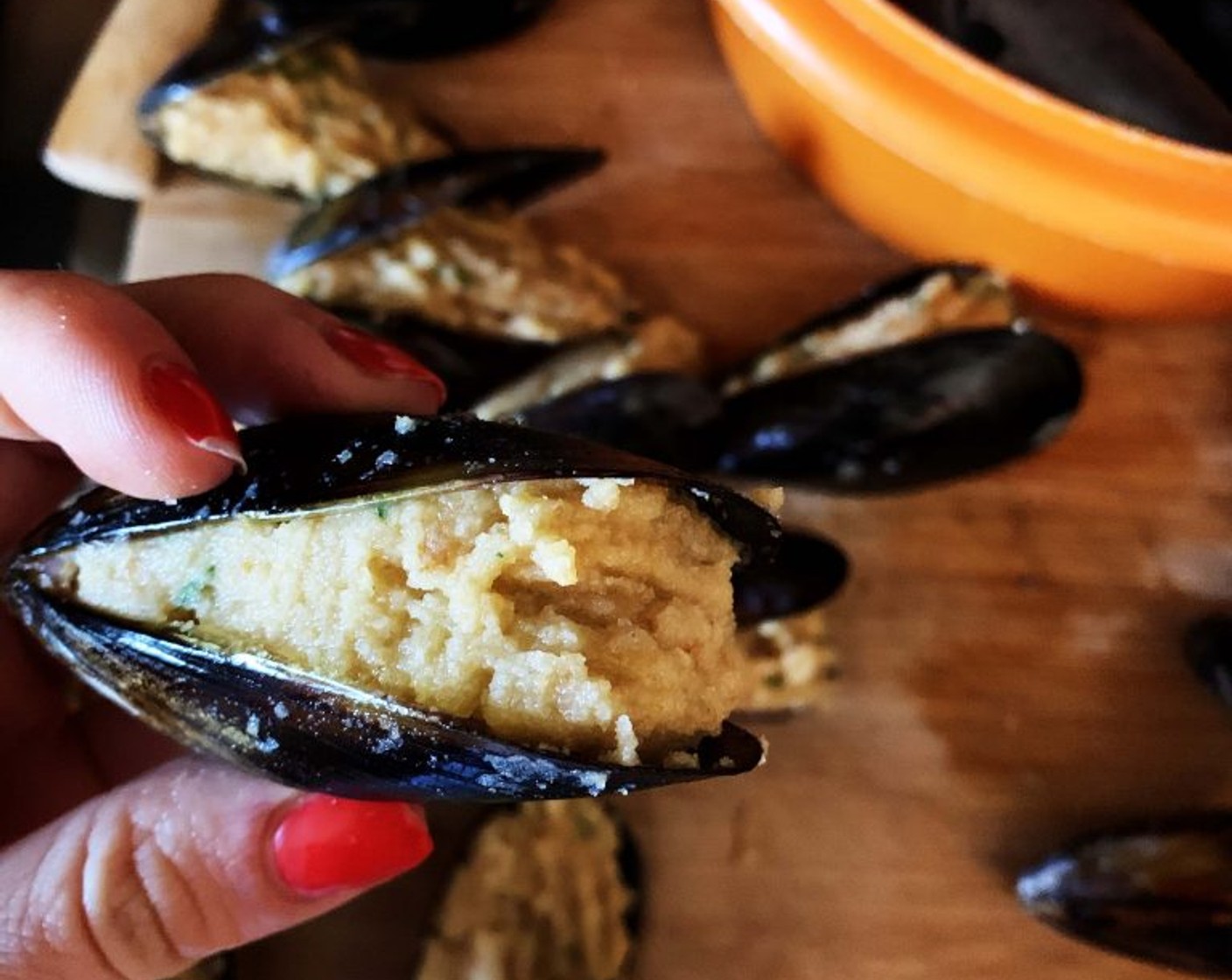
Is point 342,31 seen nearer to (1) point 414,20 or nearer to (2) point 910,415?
(1) point 414,20

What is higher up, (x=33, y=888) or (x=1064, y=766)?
(x=33, y=888)

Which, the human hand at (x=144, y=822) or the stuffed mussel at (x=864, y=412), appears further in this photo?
the stuffed mussel at (x=864, y=412)

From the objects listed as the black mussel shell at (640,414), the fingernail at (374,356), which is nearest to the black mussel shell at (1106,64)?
the black mussel shell at (640,414)

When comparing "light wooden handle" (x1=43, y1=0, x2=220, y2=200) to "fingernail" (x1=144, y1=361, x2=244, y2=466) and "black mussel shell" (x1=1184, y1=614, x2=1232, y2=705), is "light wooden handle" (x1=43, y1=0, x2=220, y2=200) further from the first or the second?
"black mussel shell" (x1=1184, y1=614, x2=1232, y2=705)

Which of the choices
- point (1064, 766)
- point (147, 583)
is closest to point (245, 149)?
point (147, 583)

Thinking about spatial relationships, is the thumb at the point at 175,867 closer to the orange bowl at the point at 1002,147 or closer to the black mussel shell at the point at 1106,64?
the orange bowl at the point at 1002,147

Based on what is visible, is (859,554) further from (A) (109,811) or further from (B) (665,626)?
(A) (109,811)
